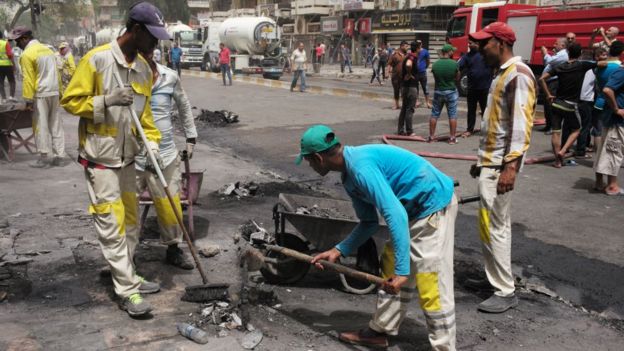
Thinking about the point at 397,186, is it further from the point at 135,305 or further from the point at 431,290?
the point at 135,305

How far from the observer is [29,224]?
5684mm

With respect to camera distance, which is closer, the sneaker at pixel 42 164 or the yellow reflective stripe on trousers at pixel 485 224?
the yellow reflective stripe on trousers at pixel 485 224

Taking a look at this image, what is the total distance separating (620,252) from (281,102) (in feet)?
44.5

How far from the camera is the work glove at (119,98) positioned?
11.6ft

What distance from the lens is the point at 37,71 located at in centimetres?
809

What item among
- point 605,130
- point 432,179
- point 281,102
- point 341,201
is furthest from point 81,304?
point 281,102

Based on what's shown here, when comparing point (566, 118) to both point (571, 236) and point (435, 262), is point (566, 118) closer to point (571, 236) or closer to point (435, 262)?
point (571, 236)

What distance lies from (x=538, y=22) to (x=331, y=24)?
29057 millimetres

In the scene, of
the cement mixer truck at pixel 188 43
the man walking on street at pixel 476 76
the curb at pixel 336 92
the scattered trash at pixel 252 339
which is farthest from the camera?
the cement mixer truck at pixel 188 43

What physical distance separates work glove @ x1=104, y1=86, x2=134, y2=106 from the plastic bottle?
1.52m

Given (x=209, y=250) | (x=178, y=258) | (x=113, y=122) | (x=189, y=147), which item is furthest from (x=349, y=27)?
(x=113, y=122)

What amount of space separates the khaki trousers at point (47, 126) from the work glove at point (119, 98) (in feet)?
17.9

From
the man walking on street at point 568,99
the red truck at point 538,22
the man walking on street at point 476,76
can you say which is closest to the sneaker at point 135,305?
the man walking on street at point 568,99

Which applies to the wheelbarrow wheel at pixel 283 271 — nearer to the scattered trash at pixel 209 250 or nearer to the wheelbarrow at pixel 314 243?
the wheelbarrow at pixel 314 243
